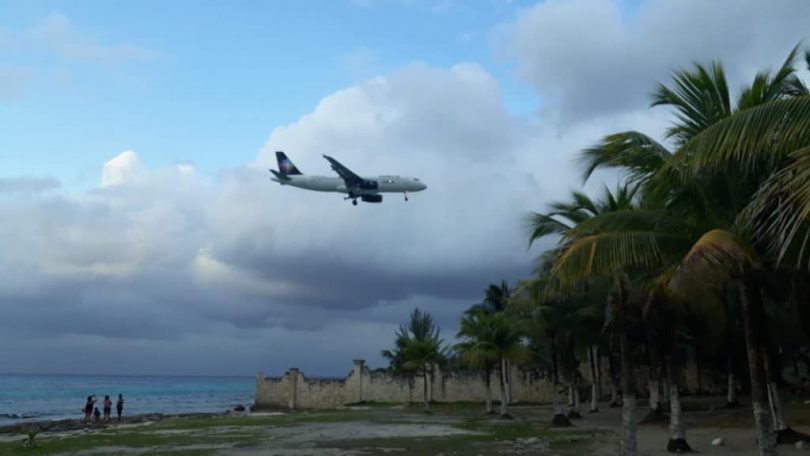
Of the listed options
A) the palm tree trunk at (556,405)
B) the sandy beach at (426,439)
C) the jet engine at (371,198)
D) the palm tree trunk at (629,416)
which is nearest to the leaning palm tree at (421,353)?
the jet engine at (371,198)

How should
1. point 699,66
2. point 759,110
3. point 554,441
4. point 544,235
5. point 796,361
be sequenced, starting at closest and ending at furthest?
point 759,110 → point 699,66 → point 544,235 → point 554,441 → point 796,361

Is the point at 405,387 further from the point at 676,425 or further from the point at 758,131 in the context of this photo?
the point at 758,131

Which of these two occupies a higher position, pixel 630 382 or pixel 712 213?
pixel 712 213

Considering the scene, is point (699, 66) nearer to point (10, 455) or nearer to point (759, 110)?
point (759, 110)

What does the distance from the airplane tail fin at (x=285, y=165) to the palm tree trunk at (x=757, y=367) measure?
4487 centimetres

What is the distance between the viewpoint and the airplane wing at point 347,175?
143ft

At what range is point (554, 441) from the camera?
20.7 meters

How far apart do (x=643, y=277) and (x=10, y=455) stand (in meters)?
17.3

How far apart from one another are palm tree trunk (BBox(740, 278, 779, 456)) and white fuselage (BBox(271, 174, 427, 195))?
35502mm

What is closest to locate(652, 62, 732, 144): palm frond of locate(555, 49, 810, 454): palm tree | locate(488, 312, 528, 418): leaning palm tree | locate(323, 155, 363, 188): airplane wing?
locate(555, 49, 810, 454): palm tree

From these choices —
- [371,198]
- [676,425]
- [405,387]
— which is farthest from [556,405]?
[405,387]

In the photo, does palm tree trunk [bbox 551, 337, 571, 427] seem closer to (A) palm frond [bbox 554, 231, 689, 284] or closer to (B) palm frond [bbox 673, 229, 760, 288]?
(A) palm frond [bbox 554, 231, 689, 284]

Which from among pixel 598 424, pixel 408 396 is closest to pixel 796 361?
pixel 598 424

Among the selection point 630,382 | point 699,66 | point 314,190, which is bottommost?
point 630,382
